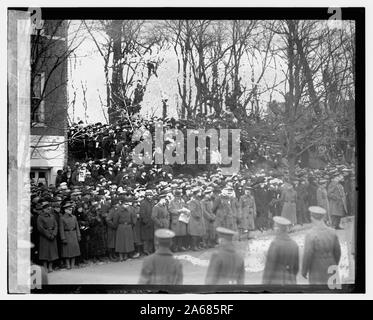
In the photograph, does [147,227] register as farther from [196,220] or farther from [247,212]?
[247,212]

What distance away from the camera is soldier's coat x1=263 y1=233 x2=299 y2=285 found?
20.2 feet

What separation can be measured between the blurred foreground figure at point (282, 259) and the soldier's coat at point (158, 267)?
0.86 metres

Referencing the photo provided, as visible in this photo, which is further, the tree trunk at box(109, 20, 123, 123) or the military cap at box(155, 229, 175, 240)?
the tree trunk at box(109, 20, 123, 123)

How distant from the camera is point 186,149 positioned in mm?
6238

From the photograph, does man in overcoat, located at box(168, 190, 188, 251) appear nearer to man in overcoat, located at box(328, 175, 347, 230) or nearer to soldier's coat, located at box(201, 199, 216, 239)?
soldier's coat, located at box(201, 199, 216, 239)

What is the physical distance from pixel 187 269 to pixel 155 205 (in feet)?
2.26

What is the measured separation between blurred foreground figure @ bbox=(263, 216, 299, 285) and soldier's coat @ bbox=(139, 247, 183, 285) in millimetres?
861

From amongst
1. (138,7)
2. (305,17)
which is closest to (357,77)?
(305,17)

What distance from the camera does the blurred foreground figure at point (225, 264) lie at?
20.1 ft

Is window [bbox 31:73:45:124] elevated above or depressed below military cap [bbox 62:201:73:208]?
above

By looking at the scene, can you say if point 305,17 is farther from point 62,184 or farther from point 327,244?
point 62,184

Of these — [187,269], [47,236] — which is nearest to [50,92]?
[47,236]

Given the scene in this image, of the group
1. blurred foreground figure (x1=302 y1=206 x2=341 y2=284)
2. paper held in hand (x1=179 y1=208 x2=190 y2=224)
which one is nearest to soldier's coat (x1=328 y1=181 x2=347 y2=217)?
blurred foreground figure (x1=302 y1=206 x2=341 y2=284)

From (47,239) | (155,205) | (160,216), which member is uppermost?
(155,205)
